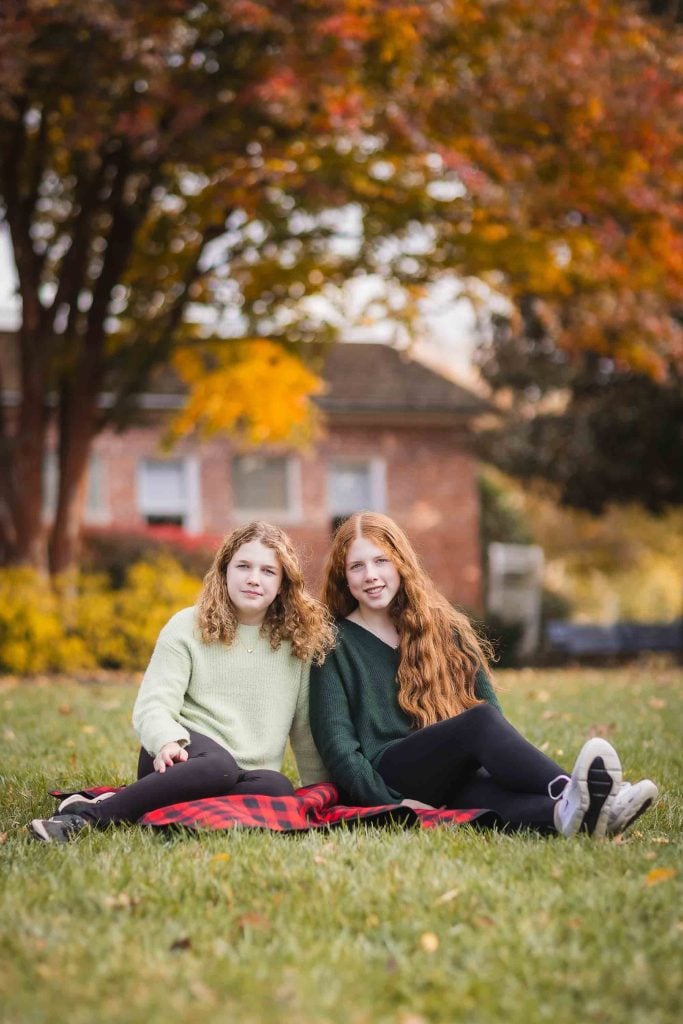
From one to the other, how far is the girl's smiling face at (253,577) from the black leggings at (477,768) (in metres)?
0.74

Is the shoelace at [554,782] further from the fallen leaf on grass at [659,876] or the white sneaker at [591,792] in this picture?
the fallen leaf on grass at [659,876]

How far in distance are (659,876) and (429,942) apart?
85cm

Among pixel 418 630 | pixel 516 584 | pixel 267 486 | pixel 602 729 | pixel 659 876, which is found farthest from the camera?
pixel 267 486

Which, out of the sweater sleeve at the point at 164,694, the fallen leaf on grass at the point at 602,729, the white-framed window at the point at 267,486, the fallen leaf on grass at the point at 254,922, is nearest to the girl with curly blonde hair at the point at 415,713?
the sweater sleeve at the point at 164,694

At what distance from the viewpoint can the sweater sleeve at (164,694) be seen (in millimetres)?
3992

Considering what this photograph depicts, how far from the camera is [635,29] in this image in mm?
9781

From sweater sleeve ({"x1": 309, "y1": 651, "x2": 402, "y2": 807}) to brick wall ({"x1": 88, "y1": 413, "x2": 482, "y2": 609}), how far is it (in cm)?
1551

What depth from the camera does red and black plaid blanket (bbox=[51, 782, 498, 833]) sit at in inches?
150

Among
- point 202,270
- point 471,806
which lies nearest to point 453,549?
point 202,270

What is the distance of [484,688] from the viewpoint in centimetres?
445

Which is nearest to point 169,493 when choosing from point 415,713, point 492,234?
point 492,234

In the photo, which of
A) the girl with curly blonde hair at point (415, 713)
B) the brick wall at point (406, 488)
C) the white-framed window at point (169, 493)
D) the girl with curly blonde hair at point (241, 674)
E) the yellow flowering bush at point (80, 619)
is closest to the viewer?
the girl with curly blonde hair at point (415, 713)

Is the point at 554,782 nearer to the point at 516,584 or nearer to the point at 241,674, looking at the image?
the point at 241,674

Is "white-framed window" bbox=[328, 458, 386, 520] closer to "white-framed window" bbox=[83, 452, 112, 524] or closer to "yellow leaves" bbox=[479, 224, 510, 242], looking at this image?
"white-framed window" bbox=[83, 452, 112, 524]
